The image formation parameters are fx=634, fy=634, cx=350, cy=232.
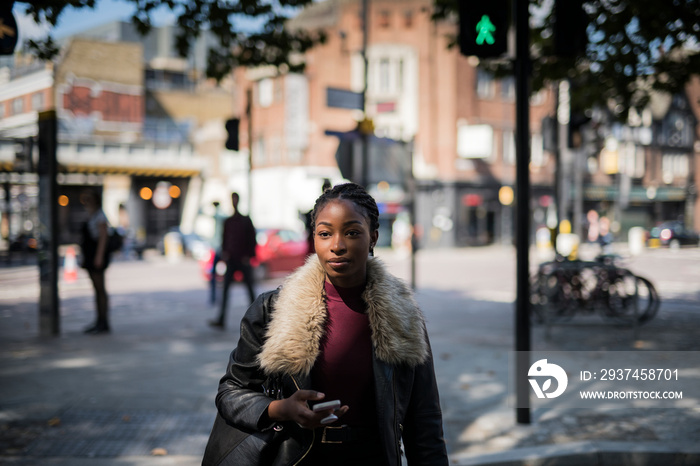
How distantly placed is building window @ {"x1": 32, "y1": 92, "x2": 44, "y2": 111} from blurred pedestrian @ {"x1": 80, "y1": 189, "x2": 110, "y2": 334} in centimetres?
3241

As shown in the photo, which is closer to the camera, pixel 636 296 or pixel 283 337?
pixel 283 337

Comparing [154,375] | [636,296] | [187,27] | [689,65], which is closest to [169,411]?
[154,375]

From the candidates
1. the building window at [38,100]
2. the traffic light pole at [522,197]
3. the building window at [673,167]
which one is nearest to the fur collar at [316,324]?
the traffic light pole at [522,197]

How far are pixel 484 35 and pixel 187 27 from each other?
502 centimetres

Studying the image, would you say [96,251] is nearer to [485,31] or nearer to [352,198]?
[485,31]

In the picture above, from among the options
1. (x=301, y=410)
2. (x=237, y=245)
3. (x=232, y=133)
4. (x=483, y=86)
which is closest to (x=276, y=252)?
(x=232, y=133)

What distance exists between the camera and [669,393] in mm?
5648

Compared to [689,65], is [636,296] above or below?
below

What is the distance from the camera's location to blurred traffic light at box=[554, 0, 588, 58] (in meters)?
5.22

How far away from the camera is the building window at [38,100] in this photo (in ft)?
121

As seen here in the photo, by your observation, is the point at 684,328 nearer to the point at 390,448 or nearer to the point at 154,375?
the point at 154,375

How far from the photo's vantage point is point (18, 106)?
115 feet

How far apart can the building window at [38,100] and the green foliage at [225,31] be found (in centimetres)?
3230

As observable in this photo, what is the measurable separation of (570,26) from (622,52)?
14.7ft
